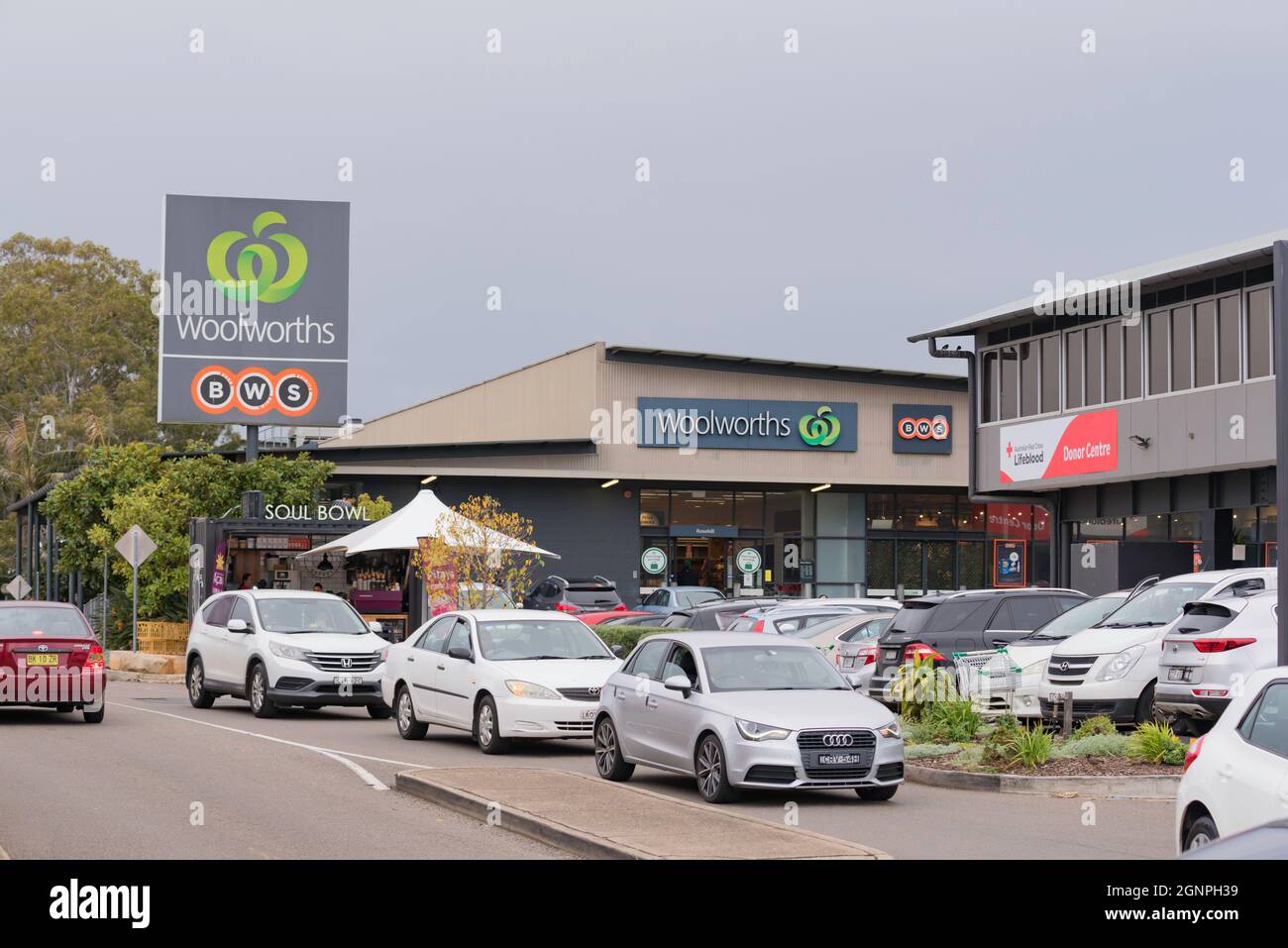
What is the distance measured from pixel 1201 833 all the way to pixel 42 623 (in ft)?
51.2

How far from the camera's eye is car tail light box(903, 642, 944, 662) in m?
19.4

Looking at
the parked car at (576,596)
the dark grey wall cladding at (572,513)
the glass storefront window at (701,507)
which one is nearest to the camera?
the parked car at (576,596)

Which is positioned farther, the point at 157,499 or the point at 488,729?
the point at 157,499

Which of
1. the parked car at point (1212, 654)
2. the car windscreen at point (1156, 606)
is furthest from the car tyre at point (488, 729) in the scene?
the parked car at point (1212, 654)

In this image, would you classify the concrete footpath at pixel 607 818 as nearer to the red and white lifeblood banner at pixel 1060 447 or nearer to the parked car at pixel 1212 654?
the parked car at pixel 1212 654

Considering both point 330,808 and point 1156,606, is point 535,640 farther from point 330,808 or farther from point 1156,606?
point 1156,606

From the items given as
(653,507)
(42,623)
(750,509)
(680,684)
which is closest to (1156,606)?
(680,684)

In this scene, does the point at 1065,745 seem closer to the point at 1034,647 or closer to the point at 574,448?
the point at 1034,647

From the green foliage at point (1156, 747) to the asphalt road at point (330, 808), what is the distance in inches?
41.5

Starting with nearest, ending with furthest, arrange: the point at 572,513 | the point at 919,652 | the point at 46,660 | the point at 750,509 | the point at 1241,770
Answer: the point at 1241,770
the point at 919,652
the point at 46,660
the point at 572,513
the point at 750,509

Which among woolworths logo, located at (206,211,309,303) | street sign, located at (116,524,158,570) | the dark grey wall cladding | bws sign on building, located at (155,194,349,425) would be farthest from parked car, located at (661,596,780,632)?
the dark grey wall cladding

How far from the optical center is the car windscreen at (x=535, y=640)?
18.5m

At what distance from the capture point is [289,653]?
870 inches
